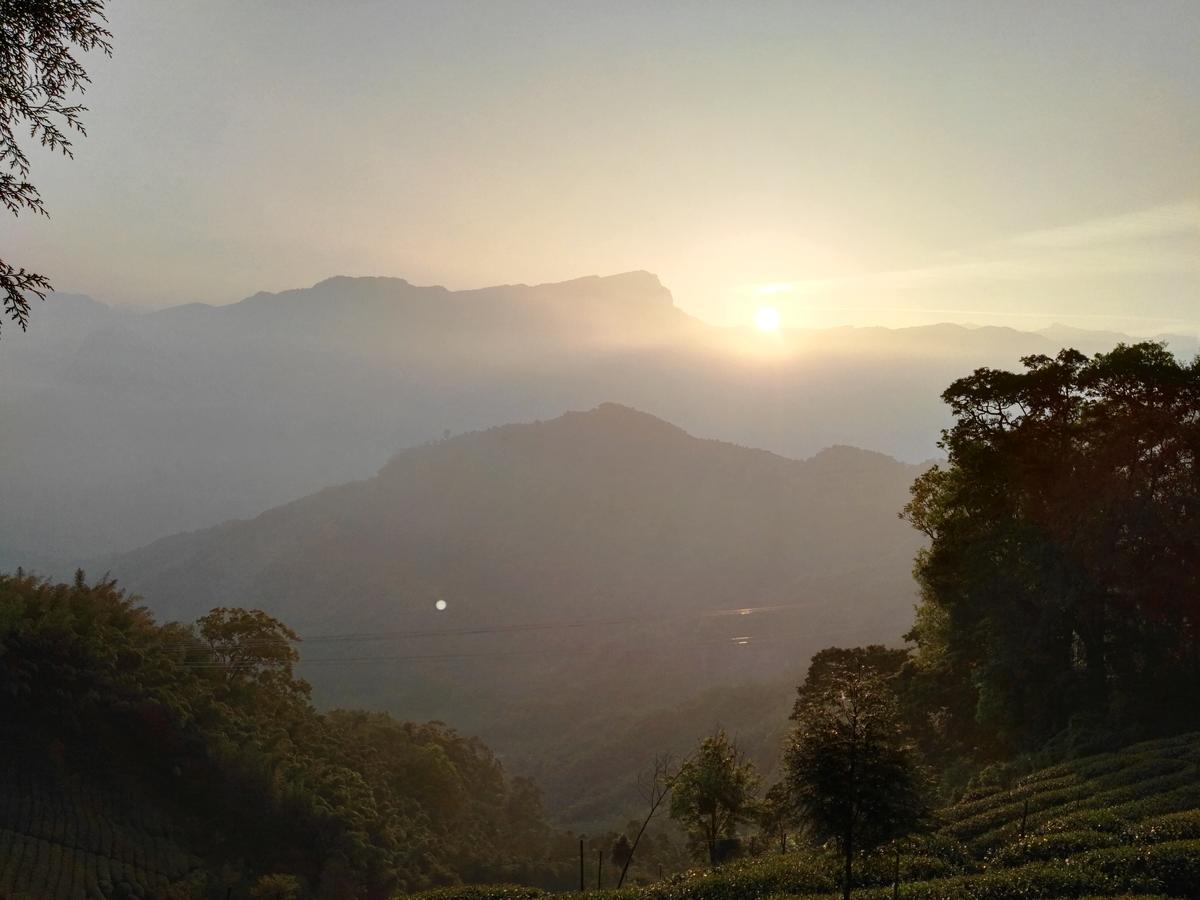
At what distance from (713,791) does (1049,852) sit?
54.0 ft

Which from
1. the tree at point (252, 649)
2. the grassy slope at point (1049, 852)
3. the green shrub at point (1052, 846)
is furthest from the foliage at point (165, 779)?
the green shrub at point (1052, 846)

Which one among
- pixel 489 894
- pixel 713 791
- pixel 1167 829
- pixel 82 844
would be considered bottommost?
pixel 82 844

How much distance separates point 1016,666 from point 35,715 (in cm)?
5677

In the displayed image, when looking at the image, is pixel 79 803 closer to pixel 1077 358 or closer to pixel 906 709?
pixel 906 709

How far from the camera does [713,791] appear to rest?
3594 centimetres

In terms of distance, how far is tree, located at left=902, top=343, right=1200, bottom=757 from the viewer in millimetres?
37031

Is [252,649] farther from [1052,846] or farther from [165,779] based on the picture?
[1052,846]

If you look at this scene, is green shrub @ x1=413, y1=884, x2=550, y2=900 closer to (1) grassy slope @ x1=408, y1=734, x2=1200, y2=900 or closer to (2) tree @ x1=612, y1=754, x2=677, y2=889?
(1) grassy slope @ x1=408, y1=734, x2=1200, y2=900

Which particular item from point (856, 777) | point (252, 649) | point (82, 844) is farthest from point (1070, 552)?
point (252, 649)

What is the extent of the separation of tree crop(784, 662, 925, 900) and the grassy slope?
2.11 metres

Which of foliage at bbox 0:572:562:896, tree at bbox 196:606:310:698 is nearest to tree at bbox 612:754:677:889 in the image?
foliage at bbox 0:572:562:896

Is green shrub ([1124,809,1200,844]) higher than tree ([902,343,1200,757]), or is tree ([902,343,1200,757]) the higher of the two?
tree ([902,343,1200,757])

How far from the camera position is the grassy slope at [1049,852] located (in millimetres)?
18297

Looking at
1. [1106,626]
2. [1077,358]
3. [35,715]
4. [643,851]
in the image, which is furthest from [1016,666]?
[35,715]
